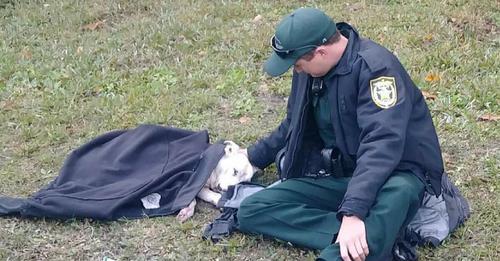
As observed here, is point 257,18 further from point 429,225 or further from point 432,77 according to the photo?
point 429,225

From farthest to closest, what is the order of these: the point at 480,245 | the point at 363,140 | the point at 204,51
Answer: the point at 204,51 < the point at 480,245 < the point at 363,140

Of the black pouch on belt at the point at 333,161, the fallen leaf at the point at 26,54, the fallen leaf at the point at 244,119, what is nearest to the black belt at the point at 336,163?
the black pouch on belt at the point at 333,161

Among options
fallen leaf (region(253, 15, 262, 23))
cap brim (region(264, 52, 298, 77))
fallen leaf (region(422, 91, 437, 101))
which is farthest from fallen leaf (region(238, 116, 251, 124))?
fallen leaf (region(253, 15, 262, 23))

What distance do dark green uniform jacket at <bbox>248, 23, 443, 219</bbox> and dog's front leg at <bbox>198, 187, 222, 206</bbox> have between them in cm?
52

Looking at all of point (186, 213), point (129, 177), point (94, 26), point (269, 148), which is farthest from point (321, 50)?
point (94, 26)

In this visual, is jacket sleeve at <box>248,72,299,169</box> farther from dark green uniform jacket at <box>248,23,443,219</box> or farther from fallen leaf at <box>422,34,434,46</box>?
fallen leaf at <box>422,34,434,46</box>

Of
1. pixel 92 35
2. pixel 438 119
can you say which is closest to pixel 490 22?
pixel 438 119

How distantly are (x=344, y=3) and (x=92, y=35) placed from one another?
7.28ft

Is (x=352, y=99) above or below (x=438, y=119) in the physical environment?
above

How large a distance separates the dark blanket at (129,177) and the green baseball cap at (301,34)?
1048 millimetres

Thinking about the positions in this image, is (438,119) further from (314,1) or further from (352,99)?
(314,1)

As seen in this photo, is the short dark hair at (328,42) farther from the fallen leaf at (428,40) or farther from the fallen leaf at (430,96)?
the fallen leaf at (428,40)

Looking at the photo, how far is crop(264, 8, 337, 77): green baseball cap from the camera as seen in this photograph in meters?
3.59

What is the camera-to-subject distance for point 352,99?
3.70m
